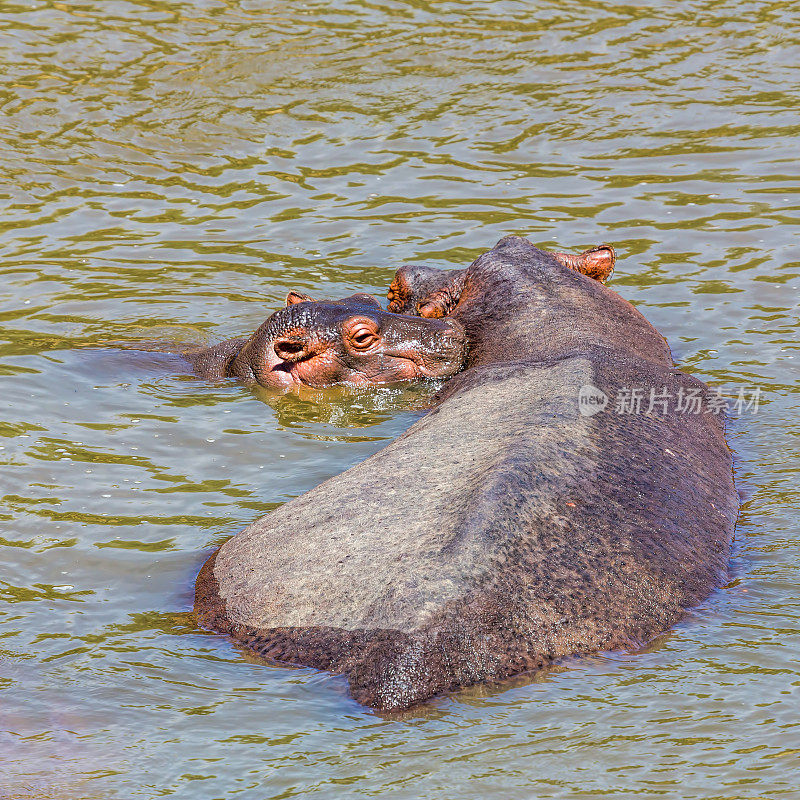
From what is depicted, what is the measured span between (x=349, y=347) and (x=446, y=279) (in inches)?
34.6

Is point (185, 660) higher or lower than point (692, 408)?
lower

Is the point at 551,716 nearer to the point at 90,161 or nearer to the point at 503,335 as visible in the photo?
the point at 503,335

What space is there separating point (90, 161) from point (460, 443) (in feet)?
24.6

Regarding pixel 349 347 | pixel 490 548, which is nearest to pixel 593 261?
pixel 349 347

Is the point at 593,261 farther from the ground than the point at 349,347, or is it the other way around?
the point at 593,261

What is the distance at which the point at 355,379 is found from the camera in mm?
7938

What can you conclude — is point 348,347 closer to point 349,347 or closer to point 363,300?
point 349,347

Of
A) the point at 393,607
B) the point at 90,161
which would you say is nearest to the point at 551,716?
the point at 393,607

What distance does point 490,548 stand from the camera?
4.39m

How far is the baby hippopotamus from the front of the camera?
25.2 ft

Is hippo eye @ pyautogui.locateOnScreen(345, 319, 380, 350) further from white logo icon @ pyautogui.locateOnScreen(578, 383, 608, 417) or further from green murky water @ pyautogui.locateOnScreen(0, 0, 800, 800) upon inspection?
white logo icon @ pyautogui.locateOnScreen(578, 383, 608, 417)

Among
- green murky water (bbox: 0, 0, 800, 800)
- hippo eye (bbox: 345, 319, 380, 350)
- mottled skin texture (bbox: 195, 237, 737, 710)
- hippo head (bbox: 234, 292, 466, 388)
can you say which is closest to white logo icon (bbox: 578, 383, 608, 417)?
mottled skin texture (bbox: 195, 237, 737, 710)

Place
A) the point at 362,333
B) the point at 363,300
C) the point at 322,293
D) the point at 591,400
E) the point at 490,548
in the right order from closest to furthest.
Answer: the point at 490,548, the point at 591,400, the point at 362,333, the point at 363,300, the point at 322,293

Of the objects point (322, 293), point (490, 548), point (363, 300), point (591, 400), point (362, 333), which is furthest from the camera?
point (322, 293)
